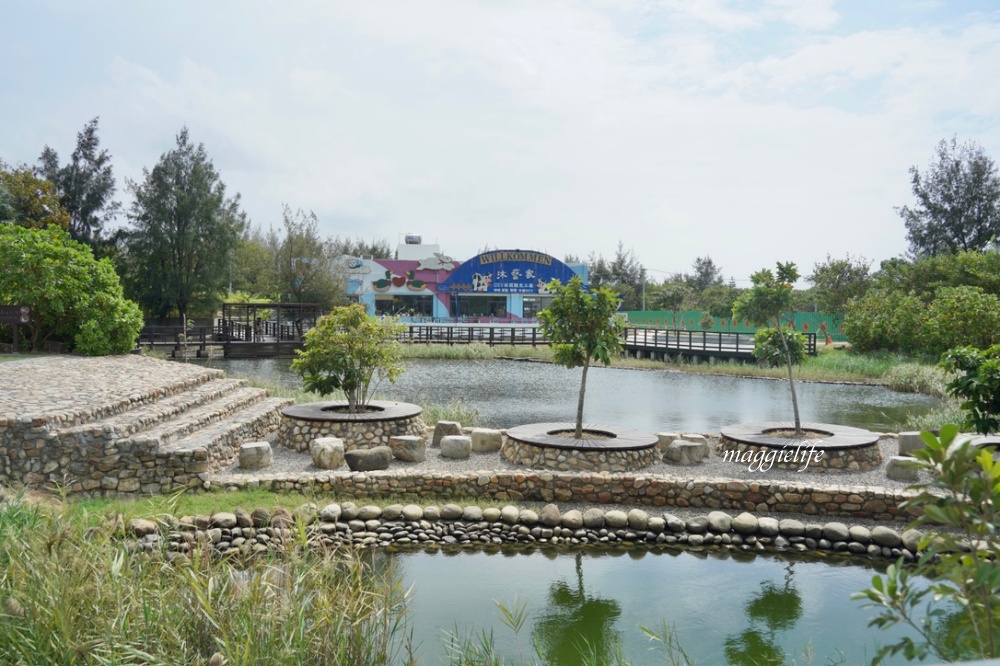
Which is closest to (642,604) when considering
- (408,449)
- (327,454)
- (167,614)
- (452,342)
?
(167,614)

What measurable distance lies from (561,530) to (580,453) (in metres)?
1.96

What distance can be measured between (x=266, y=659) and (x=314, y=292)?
40.6m

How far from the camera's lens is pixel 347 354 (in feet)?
39.4

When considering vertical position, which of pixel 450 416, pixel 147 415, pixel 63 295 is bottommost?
pixel 450 416

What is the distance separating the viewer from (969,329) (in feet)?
73.6

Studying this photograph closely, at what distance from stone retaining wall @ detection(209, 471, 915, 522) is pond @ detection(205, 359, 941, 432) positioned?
5.58 meters

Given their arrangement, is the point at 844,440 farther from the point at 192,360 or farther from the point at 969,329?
the point at 192,360

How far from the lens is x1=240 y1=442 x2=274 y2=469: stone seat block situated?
983 cm

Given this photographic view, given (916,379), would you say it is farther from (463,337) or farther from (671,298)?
(671,298)

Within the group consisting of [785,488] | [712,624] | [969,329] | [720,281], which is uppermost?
[720,281]

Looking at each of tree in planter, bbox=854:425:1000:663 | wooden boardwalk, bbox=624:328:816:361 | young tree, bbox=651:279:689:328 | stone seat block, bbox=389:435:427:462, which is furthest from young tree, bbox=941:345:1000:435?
young tree, bbox=651:279:689:328

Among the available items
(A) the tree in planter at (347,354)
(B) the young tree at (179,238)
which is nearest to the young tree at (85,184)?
(B) the young tree at (179,238)

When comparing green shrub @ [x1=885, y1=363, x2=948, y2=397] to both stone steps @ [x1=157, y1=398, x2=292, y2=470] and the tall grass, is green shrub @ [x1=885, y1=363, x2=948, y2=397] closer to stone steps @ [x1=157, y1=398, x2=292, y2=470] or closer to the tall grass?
stone steps @ [x1=157, y1=398, x2=292, y2=470]

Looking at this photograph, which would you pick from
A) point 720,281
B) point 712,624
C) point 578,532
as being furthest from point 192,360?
point 720,281
